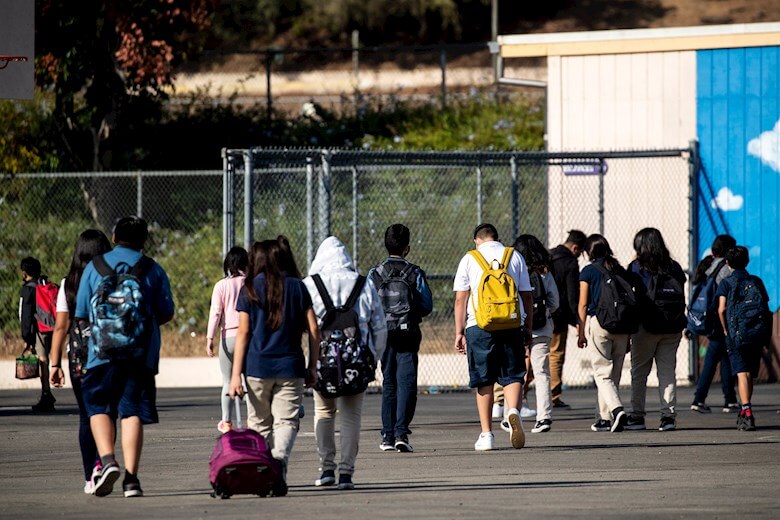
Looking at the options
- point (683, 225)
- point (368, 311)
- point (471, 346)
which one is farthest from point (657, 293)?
point (683, 225)

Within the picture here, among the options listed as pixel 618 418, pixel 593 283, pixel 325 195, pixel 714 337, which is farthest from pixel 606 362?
pixel 325 195

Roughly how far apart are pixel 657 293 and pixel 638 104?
233 inches

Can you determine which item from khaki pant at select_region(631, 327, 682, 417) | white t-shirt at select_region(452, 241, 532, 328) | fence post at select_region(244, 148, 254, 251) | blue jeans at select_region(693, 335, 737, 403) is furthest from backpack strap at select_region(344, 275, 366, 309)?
blue jeans at select_region(693, 335, 737, 403)

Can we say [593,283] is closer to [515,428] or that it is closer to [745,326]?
[745,326]

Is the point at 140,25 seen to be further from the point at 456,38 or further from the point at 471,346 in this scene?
the point at 456,38

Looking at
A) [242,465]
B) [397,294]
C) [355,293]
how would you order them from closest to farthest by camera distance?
[242,465] → [355,293] → [397,294]

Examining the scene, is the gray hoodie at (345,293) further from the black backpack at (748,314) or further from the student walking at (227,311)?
the black backpack at (748,314)

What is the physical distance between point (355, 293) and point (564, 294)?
238 inches

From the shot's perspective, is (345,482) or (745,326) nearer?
(345,482)

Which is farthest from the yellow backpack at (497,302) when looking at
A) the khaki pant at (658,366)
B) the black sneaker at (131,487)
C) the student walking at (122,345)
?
the black sneaker at (131,487)

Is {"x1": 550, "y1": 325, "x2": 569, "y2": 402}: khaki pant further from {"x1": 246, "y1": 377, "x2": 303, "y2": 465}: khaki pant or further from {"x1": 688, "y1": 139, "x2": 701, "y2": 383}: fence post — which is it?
{"x1": 246, "y1": 377, "x2": 303, "y2": 465}: khaki pant

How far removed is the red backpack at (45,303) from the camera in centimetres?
1528

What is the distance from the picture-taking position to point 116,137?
25156 mm

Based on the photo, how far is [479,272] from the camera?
37.3ft
